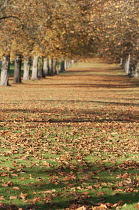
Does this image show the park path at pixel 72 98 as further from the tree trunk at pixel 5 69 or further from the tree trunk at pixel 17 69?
the tree trunk at pixel 17 69

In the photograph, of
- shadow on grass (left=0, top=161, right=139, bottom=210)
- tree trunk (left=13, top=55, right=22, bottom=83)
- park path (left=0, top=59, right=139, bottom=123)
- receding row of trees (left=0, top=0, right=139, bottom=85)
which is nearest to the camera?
shadow on grass (left=0, top=161, right=139, bottom=210)

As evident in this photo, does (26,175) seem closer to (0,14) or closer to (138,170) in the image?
(138,170)

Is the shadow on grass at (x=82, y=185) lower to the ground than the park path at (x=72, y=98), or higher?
higher

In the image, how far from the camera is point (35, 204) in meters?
5.97

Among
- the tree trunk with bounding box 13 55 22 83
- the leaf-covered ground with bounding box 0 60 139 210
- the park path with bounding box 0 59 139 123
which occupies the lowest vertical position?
the park path with bounding box 0 59 139 123

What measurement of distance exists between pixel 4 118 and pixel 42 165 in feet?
23.7

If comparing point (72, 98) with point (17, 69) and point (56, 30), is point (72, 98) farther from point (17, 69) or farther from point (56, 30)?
point (17, 69)

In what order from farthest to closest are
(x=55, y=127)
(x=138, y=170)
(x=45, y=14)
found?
(x=45, y=14), (x=55, y=127), (x=138, y=170)

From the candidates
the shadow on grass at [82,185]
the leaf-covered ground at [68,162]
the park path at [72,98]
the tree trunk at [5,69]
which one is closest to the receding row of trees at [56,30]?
the tree trunk at [5,69]

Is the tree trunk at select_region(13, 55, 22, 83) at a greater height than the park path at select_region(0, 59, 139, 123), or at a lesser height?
greater

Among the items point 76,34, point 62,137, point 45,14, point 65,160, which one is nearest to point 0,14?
point 45,14

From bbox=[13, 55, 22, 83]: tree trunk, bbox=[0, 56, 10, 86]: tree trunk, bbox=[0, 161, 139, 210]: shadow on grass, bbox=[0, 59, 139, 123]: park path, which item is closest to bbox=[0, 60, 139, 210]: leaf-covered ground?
bbox=[0, 161, 139, 210]: shadow on grass

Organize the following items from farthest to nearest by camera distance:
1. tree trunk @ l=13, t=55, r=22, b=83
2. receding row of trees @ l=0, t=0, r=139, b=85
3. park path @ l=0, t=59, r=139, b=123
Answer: tree trunk @ l=13, t=55, r=22, b=83, receding row of trees @ l=0, t=0, r=139, b=85, park path @ l=0, t=59, r=139, b=123

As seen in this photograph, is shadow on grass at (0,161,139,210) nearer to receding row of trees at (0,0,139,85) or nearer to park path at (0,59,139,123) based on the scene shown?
park path at (0,59,139,123)
